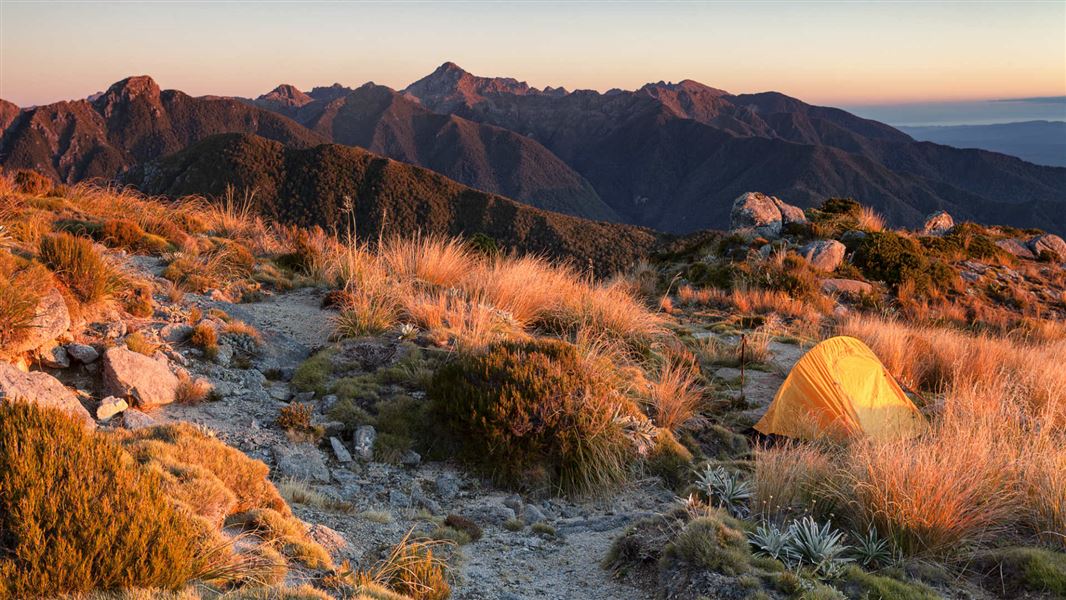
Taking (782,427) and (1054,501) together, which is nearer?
(1054,501)

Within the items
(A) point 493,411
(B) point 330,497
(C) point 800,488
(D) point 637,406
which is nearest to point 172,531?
(B) point 330,497

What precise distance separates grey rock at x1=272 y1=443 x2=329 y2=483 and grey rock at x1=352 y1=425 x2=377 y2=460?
0.36 m

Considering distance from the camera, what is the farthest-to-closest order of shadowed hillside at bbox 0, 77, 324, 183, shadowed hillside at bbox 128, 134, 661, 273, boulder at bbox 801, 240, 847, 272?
shadowed hillside at bbox 0, 77, 324, 183, shadowed hillside at bbox 128, 134, 661, 273, boulder at bbox 801, 240, 847, 272

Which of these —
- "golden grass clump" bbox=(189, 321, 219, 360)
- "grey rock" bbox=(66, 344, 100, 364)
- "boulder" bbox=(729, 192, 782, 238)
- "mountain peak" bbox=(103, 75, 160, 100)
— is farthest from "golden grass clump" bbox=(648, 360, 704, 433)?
"mountain peak" bbox=(103, 75, 160, 100)

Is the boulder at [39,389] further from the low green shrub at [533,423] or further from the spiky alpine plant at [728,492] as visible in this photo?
the spiky alpine plant at [728,492]

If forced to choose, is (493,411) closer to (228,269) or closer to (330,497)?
(330,497)

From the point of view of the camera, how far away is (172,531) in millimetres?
3299

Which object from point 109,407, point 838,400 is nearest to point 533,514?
point 109,407

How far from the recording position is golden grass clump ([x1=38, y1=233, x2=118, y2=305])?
7.37 metres

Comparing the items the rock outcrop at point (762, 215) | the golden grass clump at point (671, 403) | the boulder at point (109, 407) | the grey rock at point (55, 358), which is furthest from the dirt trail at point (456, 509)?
the rock outcrop at point (762, 215)

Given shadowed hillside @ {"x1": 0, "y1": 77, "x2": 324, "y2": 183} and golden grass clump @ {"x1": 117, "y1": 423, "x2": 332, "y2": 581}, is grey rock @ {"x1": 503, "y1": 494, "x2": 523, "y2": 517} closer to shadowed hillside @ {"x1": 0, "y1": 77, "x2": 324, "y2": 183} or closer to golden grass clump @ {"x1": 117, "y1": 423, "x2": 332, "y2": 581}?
golden grass clump @ {"x1": 117, "y1": 423, "x2": 332, "y2": 581}

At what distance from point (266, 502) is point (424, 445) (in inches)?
87.1

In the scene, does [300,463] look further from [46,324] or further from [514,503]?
[46,324]

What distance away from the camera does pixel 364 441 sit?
255 inches
